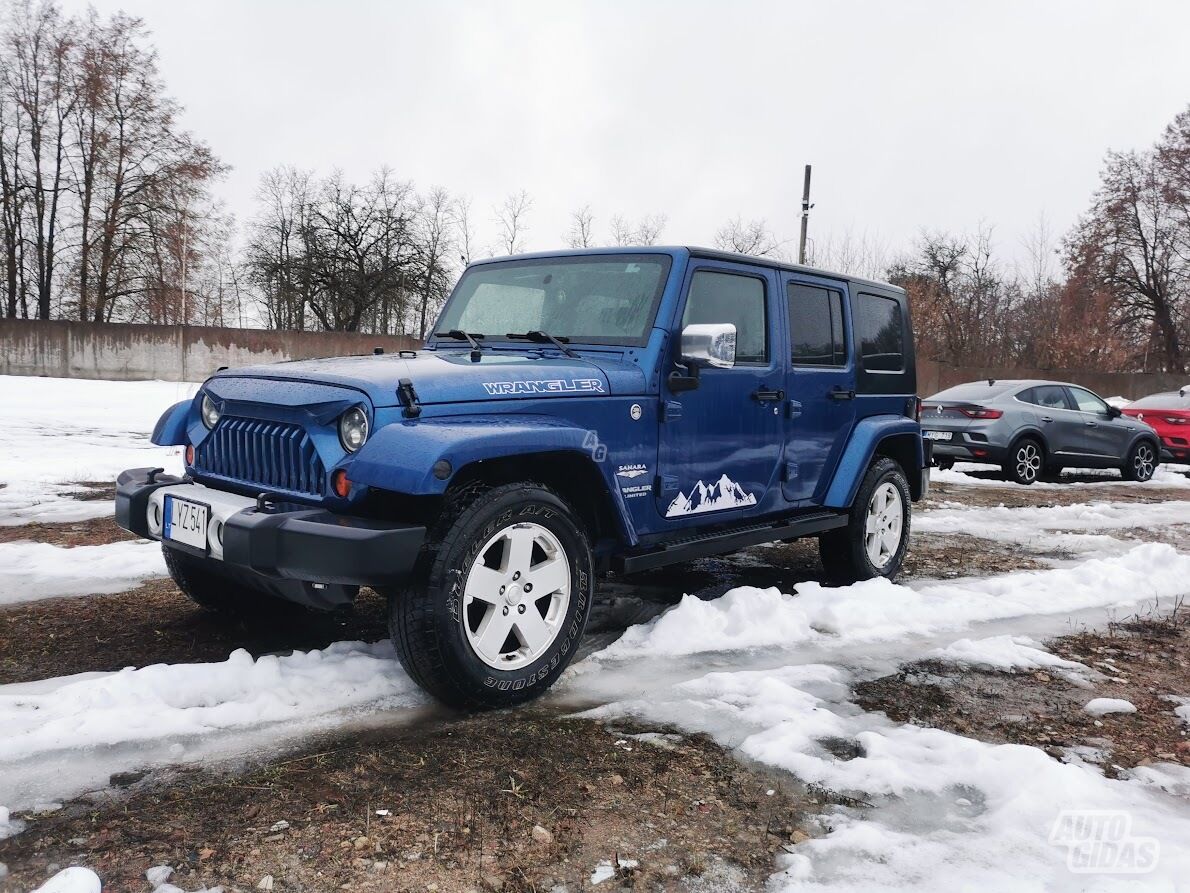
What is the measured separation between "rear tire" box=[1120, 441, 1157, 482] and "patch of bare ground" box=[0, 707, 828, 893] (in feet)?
38.9

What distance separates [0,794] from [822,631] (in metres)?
3.52

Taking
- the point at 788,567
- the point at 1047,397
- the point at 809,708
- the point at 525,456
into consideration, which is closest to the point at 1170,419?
the point at 1047,397

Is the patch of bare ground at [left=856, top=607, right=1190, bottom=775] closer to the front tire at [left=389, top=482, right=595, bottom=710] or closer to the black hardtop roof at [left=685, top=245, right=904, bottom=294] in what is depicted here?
the front tire at [left=389, top=482, right=595, bottom=710]

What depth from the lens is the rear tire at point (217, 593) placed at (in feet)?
14.1

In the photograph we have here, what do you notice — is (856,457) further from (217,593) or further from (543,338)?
(217,593)

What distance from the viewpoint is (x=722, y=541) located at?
4488mm

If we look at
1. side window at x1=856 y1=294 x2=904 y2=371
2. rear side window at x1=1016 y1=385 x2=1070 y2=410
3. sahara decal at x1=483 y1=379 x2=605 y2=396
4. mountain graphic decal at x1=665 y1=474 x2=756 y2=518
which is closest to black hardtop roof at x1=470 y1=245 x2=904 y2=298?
side window at x1=856 y1=294 x2=904 y2=371

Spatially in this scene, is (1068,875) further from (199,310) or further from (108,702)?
(199,310)

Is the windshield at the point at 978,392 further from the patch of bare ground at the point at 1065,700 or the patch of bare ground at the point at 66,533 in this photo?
the patch of bare ground at the point at 66,533

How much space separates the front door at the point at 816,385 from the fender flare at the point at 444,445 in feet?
5.98

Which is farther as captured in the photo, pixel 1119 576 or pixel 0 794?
pixel 1119 576

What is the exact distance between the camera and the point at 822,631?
4.59 metres

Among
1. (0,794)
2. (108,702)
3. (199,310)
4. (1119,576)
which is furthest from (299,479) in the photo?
(199,310)

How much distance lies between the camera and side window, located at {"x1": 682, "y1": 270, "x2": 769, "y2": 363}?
434 cm
